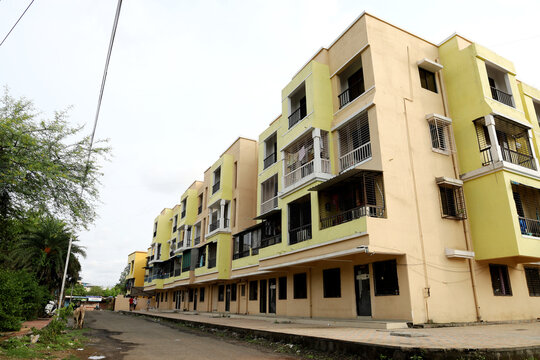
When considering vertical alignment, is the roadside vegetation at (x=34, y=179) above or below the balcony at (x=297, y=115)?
below

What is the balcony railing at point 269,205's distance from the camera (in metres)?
23.8

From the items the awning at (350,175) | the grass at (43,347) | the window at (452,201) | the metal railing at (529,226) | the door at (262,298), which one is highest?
the awning at (350,175)

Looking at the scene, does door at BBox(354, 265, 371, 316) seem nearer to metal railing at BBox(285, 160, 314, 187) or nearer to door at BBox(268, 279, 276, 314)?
metal railing at BBox(285, 160, 314, 187)

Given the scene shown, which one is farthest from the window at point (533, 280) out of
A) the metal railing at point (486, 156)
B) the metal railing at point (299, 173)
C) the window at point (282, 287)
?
the window at point (282, 287)

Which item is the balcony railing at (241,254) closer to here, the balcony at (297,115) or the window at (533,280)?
the balcony at (297,115)

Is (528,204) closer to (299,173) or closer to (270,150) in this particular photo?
(299,173)

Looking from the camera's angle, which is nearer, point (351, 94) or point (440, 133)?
point (440, 133)

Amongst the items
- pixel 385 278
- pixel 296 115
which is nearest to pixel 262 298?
pixel 385 278

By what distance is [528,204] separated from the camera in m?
17.3

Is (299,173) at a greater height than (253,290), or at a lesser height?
greater

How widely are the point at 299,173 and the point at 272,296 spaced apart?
28.9 ft

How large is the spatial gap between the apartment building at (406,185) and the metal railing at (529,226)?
60 mm

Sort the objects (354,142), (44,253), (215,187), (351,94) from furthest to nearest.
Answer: (215,187), (44,253), (351,94), (354,142)

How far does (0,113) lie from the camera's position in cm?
1093
